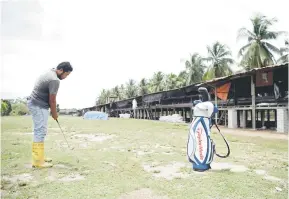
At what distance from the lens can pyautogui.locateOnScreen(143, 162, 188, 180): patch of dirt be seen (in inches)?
173

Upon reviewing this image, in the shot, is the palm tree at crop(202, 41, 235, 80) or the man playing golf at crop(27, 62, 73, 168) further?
the palm tree at crop(202, 41, 235, 80)

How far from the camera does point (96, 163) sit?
5273 mm

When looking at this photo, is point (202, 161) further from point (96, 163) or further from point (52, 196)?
point (52, 196)

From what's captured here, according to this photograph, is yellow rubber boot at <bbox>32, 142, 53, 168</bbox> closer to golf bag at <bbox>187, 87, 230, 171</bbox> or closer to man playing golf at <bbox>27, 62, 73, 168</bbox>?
man playing golf at <bbox>27, 62, 73, 168</bbox>

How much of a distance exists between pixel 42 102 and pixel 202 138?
2942 mm

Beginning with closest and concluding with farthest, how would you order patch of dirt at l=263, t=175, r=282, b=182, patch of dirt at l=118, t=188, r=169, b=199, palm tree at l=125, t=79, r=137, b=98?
patch of dirt at l=118, t=188, r=169, b=199 < patch of dirt at l=263, t=175, r=282, b=182 < palm tree at l=125, t=79, r=137, b=98

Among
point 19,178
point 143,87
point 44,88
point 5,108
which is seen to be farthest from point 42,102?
point 143,87

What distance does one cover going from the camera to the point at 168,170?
4.82 meters

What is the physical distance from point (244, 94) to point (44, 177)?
21.3 meters

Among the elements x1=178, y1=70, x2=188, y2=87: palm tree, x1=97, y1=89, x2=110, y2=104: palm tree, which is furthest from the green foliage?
x1=97, y1=89, x2=110, y2=104: palm tree

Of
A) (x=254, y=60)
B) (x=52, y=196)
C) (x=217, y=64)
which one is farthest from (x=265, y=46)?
(x=52, y=196)

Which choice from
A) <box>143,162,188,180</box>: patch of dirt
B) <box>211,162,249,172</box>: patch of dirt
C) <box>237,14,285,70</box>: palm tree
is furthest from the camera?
<box>237,14,285,70</box>: palm tree

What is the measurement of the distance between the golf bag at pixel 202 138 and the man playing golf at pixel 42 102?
8.15 feet

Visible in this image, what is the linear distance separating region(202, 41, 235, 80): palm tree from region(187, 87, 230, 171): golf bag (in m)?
35.0
